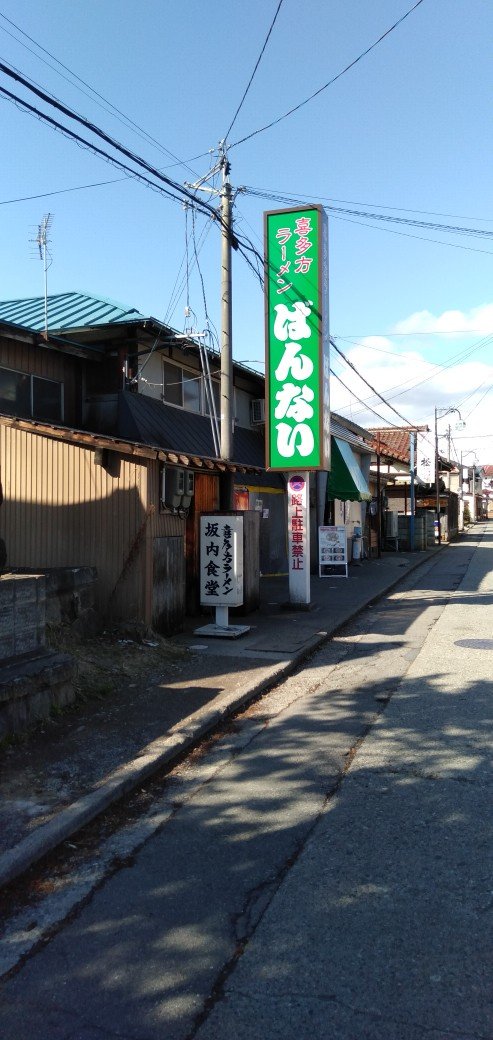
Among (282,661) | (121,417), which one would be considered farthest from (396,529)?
(282,661)

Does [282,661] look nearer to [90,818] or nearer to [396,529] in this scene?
[90,818]

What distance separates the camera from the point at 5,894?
3.97 m

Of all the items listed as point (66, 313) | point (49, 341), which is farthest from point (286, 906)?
point (66, 313)

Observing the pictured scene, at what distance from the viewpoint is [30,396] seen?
13750mm

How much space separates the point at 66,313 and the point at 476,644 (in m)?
10.6

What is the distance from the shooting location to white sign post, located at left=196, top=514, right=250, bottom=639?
444 inches

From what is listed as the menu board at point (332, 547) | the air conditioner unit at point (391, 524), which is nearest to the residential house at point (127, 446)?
the menu board at point (332, 547)

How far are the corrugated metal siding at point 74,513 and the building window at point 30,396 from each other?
10.7 feet

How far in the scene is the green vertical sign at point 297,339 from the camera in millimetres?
13906

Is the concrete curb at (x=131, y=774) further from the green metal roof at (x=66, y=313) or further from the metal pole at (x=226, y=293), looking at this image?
the green metal roof at (x=66, y=313)

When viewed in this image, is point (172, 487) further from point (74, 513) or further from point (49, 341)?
point (49, 341)

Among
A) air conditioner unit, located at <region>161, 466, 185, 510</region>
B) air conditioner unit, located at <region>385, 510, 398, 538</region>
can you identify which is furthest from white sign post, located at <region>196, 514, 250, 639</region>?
air conditioner unit, located at <region>385, 510, 398, 538</region>

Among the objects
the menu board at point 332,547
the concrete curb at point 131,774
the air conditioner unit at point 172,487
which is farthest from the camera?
the menu board at point 332,547

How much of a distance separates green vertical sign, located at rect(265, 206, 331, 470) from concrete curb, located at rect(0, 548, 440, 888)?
18.8 feet
